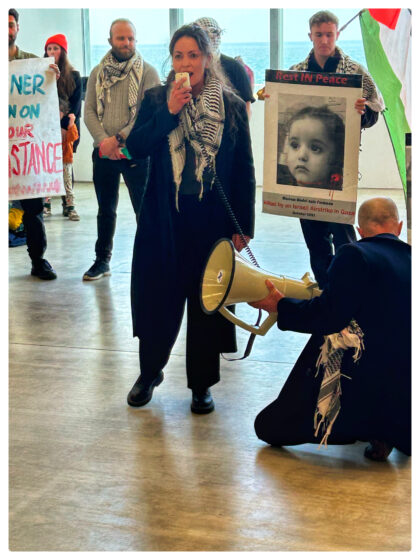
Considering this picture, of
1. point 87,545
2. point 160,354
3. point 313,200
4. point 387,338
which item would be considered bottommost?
point 87,545

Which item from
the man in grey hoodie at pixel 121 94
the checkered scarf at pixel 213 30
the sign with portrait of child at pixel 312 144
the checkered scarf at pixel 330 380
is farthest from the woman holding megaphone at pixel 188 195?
the man in grey hoodie at pixel 121 94

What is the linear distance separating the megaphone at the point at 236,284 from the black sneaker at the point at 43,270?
3.18m

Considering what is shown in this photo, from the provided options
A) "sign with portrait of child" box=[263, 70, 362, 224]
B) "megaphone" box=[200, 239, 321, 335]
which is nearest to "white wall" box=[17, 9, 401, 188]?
"sign with portrait of child" box=[263, 70, 362, 224]

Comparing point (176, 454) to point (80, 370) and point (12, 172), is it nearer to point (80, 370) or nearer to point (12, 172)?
point (80, 370)

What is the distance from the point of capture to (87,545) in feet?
7.79

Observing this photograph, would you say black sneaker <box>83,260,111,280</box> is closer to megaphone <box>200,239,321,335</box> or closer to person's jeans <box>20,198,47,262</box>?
person's jeans <box>20,198,47,262</box>

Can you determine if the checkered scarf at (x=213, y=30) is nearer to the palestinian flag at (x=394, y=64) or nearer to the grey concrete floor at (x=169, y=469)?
the palestinian flag at (x=394, y=64)

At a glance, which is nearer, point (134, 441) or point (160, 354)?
point (134, 441)

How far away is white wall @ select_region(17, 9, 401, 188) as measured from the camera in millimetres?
11250

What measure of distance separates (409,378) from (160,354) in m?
1.13

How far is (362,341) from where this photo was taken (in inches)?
107

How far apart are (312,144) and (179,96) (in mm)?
738
